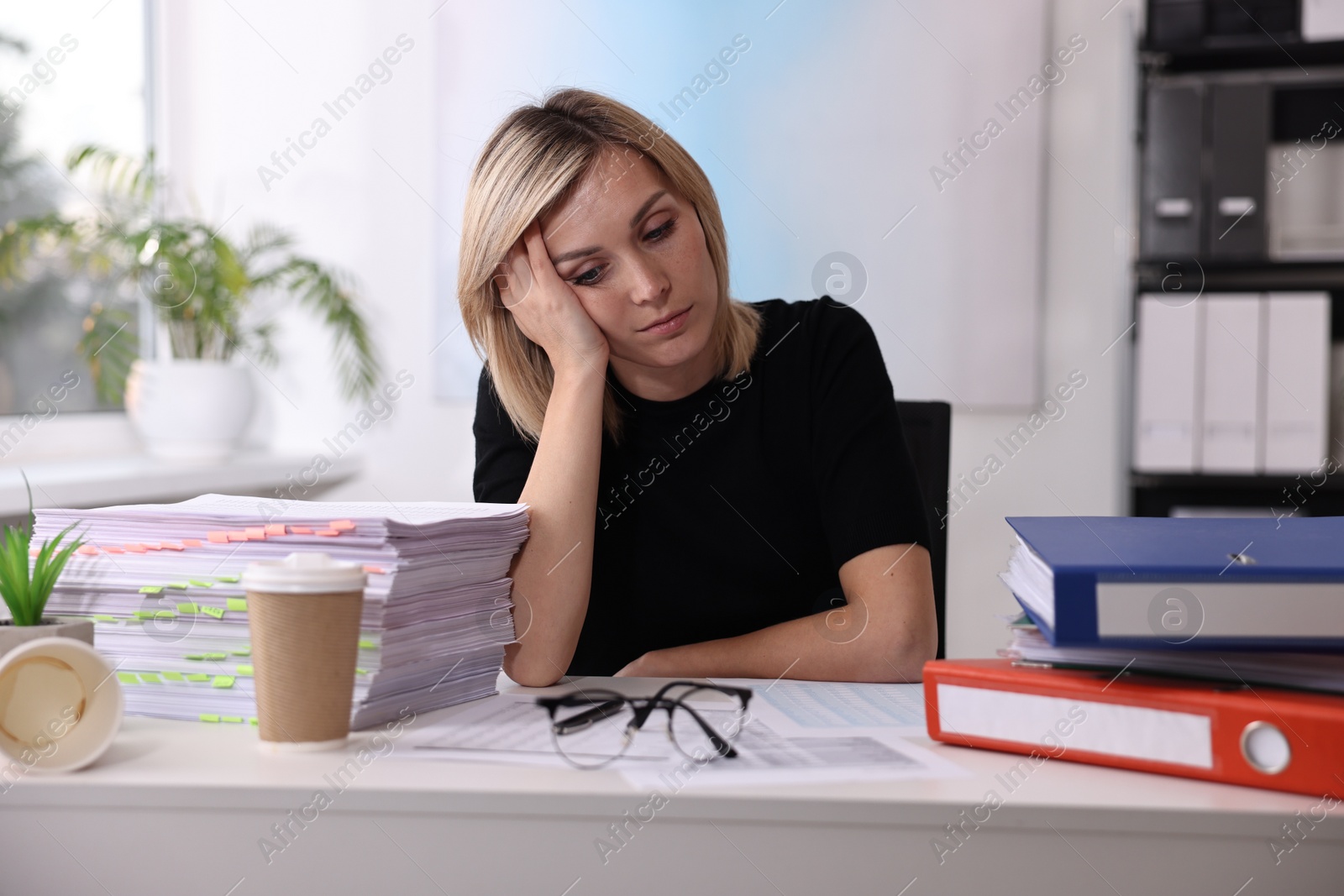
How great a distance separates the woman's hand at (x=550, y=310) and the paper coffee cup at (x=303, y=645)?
61 cm

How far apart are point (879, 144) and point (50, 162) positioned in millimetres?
1939

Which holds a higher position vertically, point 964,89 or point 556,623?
point 964,89

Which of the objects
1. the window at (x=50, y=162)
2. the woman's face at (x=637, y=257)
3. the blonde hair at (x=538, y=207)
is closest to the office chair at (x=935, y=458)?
the blonde hair at (x=538, y=207)

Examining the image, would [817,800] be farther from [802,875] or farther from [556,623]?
[556,623]

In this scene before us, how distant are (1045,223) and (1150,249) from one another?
328mm

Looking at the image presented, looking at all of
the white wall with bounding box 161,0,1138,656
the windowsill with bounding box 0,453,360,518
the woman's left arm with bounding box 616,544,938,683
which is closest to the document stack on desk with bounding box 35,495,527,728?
the woman's left arm with bounding box 616,544,938,683

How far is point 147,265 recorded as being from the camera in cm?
245

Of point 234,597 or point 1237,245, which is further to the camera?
point 1237,245

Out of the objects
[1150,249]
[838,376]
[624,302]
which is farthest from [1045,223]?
[624,302]

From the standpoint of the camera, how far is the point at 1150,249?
2.27 m

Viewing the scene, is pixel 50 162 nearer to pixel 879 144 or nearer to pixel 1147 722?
pixel 879 144

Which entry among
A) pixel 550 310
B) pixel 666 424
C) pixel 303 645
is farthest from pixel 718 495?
pixel 303 645

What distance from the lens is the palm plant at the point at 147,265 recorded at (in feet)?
7.78

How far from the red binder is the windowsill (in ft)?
5.09
